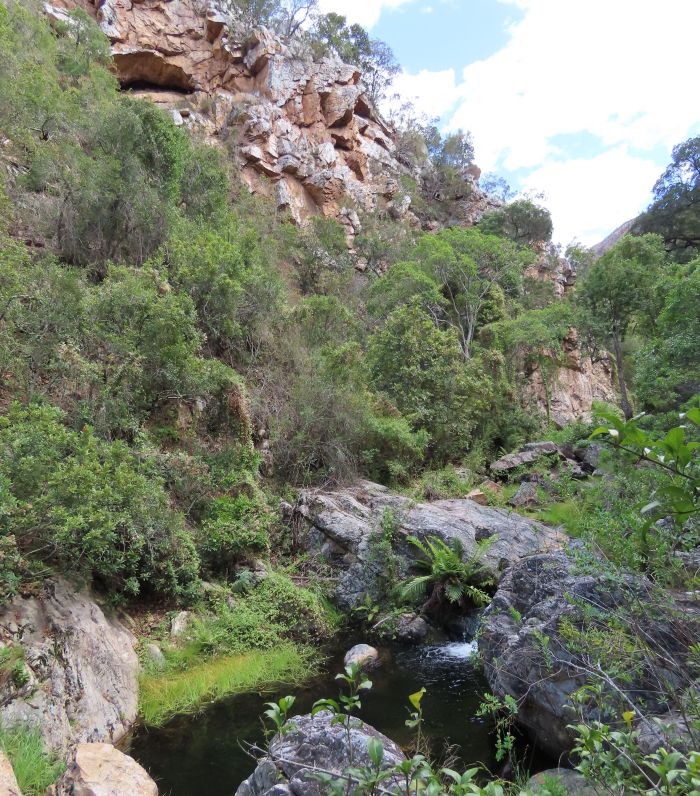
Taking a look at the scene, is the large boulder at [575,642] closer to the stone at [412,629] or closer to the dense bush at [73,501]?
the stone at [412,629]

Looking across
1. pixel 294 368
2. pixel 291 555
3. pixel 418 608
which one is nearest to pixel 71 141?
pixel 294 368

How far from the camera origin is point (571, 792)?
3938 mm

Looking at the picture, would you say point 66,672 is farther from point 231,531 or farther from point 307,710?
point 231,531

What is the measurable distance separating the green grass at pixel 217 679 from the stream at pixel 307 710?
7.8 inches

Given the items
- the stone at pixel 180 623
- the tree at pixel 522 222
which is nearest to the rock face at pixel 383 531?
the stone at pixel 180 623

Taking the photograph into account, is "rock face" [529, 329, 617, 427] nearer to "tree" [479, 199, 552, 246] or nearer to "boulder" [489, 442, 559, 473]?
"boulder" [489, 442, 559, 473]

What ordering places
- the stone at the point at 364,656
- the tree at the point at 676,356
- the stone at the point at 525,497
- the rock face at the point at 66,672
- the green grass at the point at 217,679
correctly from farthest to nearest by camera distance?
the stone at the point at 525,497, the tree at the point at 676,356, the stone at the point at 364,656, the green grass at the point at 217,679, the rock face at the point at 66,672

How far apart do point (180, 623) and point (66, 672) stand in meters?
2.77

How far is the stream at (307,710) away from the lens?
575 cm

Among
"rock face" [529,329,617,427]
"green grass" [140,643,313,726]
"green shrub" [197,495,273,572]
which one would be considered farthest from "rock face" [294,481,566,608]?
"rock face" [529,329,617,427]

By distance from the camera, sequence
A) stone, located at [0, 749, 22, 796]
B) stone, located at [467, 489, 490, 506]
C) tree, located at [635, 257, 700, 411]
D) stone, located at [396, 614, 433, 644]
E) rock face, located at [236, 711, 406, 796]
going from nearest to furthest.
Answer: rock face, located at [236, 711, 406, 796]
stone, located at [0, 749, 22, 796]
stone, located at [396, 614, 433, 644]
tree, located at [635, 257, 700, 411]
stone, located at [467, 489, 490, 506]

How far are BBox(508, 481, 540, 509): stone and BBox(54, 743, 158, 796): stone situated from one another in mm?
13231

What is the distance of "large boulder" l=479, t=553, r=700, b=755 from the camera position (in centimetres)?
365

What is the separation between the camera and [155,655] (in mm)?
7949
